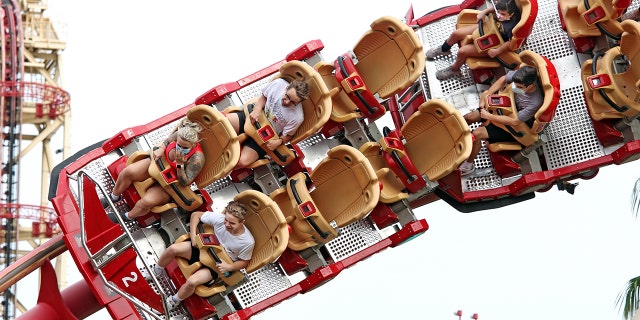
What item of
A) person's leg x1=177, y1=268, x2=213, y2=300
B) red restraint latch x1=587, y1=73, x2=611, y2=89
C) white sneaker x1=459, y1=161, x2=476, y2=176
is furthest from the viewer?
white sneaker x1=459, y1=161, x2=476, y2=176

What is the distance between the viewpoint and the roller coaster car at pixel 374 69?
12352mm

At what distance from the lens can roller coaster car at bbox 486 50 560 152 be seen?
12039 mm

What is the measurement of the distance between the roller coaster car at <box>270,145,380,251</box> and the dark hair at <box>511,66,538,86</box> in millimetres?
1527

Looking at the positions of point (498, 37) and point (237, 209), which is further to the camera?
point (498, 37)

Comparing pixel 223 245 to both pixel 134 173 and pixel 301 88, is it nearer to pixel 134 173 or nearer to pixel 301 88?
pixel 134 173

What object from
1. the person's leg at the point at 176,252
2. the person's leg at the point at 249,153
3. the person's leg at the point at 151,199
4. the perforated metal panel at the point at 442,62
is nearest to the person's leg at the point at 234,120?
the person's leg at the point at 249,153

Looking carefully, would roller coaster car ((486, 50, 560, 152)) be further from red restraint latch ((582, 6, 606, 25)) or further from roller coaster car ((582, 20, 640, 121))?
red restraint latch ((582, 6, 606, 25))

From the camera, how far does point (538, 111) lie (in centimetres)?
1205

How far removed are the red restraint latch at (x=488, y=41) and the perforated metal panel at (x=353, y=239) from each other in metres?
1.90

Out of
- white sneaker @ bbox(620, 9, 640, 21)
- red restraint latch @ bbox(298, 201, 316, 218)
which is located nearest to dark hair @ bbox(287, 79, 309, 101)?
red restraint latch @ bbox(298, 201, 316, 218)

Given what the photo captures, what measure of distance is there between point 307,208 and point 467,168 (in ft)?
5.73

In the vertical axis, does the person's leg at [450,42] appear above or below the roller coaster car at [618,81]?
above

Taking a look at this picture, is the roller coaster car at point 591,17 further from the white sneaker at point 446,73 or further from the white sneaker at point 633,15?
the white sneaker at point 446,73

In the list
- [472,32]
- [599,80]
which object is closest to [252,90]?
[472,32]
